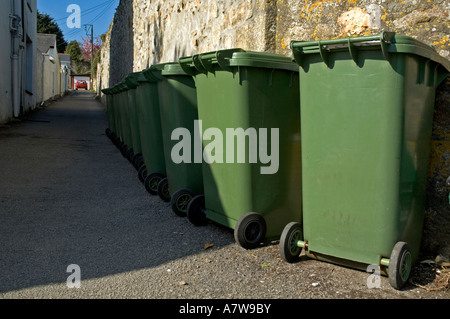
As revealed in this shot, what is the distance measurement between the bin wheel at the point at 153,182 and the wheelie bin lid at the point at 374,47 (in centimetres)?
277

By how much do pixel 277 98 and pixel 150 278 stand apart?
5.05ft

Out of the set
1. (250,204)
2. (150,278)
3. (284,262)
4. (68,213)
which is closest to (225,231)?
(250,204)

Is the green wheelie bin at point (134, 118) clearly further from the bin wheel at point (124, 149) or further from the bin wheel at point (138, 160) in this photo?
the bin wheel at point (124, 149)

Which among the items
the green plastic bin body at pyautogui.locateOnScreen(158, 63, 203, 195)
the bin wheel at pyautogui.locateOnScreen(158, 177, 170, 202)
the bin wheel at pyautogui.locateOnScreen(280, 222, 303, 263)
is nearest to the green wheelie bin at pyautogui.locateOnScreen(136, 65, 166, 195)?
the bin wheel at pyautogui.locateOnScreen(158, 177, 170, 202)

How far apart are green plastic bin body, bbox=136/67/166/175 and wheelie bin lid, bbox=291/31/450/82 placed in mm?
2546

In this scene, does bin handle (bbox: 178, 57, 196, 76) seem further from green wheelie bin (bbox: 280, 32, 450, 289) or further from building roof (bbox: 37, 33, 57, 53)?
building roof (bbox: 37, 33, 57, 53)

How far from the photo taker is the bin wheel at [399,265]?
286 cm

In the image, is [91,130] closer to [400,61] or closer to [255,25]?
[255,25]

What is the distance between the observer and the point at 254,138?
11.8 ft

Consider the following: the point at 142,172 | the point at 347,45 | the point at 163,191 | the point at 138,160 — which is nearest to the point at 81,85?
the point at 138,160

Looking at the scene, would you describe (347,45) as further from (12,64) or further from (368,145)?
(12,64)

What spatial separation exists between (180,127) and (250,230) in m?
1.34

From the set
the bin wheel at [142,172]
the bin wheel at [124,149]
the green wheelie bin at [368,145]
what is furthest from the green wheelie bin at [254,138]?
the bin wheel at [124,149]

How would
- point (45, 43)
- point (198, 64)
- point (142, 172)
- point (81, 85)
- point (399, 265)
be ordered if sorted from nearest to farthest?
1. point (399, 265)
2. point (198, 64)
3. point (142, 172)
4. point (45, 43)
5. point (81, 85)
